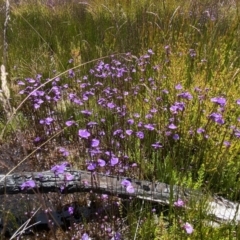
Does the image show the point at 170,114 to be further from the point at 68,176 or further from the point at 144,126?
the point at 68,176

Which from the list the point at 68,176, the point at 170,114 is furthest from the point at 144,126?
the point at 68,176

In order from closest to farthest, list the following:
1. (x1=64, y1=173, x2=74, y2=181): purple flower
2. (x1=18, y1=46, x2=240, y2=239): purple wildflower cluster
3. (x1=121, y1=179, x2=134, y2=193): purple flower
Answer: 1. (x1=121, y1=179, x2=134, y2=193): purple flower
2. (x1=64, y1=173, x2=74, y2=181): purple flower
3. (x1=18, y1=46, x2=240, y2=239): purple wildflower cluster

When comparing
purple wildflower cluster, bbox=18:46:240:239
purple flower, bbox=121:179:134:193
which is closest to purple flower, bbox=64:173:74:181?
purple wildflower cluster, bbox=18:46:240:239

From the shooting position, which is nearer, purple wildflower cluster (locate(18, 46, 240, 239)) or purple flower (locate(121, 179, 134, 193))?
purple flower (locate(121, 179, 134, 193))

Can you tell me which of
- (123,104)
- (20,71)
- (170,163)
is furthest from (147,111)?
(20,71)

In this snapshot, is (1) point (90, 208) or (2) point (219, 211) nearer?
(2) point (219, 211)

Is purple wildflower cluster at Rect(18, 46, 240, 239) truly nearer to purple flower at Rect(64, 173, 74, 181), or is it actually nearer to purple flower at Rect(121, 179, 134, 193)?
purple flower at Rect(64, 173, 74, 181)

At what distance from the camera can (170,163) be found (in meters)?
2.46

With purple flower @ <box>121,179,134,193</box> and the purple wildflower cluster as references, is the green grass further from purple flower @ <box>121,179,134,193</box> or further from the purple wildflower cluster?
purple flower @ <box>121,179,134,193</box>

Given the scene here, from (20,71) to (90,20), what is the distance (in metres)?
2.51

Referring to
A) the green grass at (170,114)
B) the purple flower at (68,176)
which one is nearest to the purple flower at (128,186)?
the green grass at (170,114)

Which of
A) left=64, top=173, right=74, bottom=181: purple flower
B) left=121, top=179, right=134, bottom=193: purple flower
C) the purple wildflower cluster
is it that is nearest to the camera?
left=121, top=179, right=134, bottom=193: purple flower

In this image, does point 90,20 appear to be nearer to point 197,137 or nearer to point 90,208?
point 197,137

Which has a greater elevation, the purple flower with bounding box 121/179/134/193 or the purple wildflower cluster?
the purple flower with bounding box 121/179/134/193
